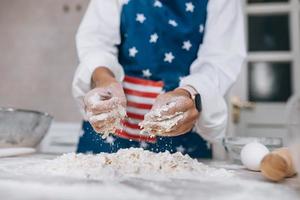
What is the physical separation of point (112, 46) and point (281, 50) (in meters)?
1.40

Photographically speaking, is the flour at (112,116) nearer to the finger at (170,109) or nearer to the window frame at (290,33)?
the finger at (170,109)

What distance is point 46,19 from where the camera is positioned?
2.04 meters

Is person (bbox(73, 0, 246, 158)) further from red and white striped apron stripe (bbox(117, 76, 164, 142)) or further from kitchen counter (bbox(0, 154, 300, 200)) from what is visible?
kitchen counter (bbox(0, 154, 300, 200))

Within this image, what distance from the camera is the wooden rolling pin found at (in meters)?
0.46

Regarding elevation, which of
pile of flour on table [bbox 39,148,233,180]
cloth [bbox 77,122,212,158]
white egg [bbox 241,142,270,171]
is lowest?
pile of flour on table [bbox 39,148,233,180]

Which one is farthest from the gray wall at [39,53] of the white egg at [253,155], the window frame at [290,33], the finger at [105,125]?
the white egg at [253,155]

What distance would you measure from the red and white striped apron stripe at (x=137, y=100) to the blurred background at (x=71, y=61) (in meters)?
1.11

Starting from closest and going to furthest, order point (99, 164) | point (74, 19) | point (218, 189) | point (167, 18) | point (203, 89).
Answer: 1. point (218, 189)
2. point (99, 164)
3. point (203, 89)
4. point (167, 18)
5. point (74, 19)

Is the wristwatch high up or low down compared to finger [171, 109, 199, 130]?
up

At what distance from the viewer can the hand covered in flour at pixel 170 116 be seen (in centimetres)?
62

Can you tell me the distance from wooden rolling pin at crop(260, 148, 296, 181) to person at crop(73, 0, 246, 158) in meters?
0.33

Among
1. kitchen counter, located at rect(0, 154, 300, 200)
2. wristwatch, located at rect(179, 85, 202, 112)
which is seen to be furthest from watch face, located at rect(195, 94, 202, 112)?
kitchen counter, located at rect(0, 154, 300, 200)

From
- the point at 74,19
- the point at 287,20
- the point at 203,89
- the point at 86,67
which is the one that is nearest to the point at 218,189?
the point at 203,89

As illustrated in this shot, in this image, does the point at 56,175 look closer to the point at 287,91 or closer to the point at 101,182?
Answer: the point at 101,182
